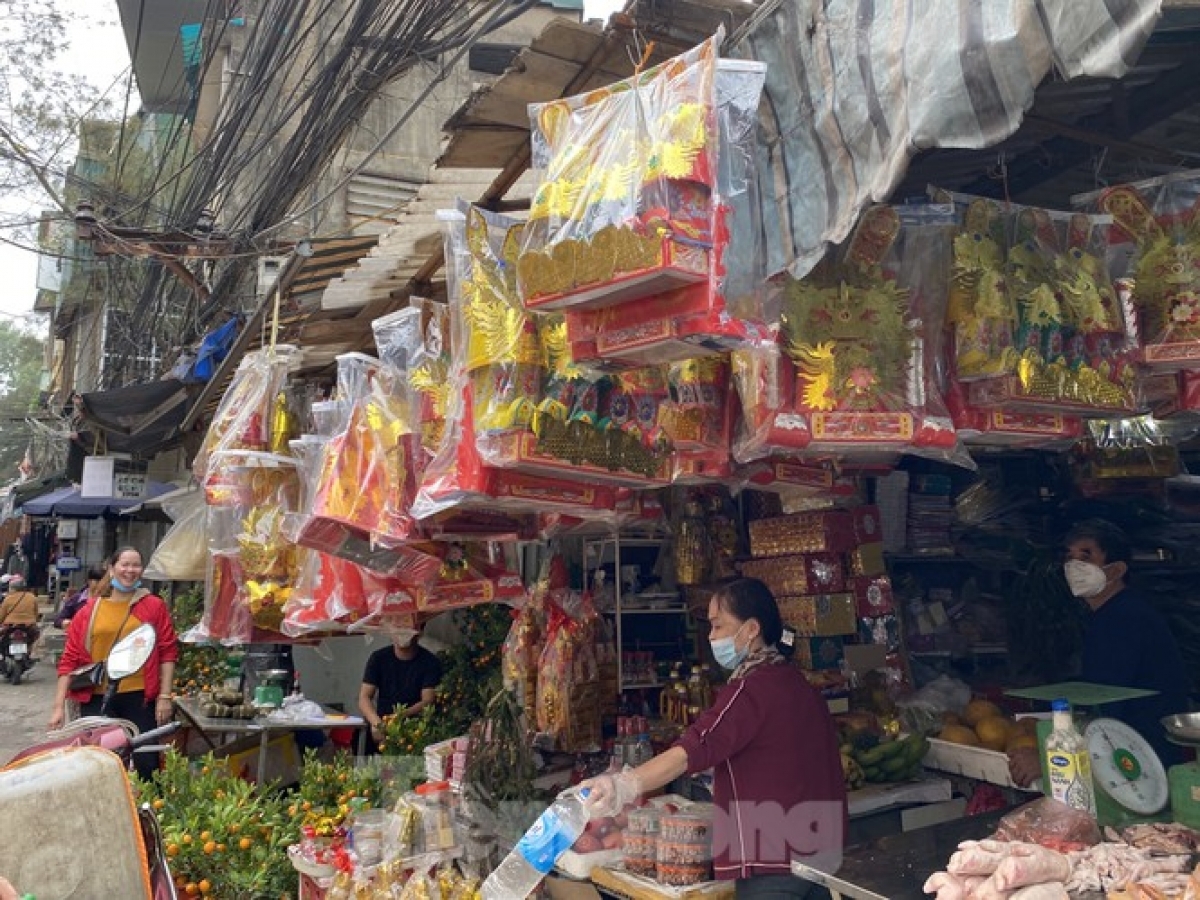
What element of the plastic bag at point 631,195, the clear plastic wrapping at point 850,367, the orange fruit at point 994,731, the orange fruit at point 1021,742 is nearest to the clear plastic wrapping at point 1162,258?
the clear plastic wrapping at point 850,367

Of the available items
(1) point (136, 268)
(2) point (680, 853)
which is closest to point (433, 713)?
(2) point (680, 853)

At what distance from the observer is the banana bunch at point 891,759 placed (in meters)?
3.52

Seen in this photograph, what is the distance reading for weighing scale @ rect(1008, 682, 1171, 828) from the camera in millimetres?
2301

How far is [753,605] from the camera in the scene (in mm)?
2891

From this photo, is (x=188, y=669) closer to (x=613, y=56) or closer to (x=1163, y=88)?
(x=613, y=56)

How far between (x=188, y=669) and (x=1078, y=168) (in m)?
7.29

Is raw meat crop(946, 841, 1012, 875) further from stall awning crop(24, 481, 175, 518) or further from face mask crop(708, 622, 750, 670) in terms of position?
stall awning crop(24, 481, 175, 518)

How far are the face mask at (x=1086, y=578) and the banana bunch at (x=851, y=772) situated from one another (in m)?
1.08

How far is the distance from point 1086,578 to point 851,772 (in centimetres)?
116

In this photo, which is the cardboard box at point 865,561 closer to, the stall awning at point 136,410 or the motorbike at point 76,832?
the motorbike at point 76,832

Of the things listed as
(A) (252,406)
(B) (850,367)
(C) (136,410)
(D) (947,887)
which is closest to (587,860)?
(D) (947,887)

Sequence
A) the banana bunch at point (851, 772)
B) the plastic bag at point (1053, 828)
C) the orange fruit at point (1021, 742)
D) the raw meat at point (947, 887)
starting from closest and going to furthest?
the raw meat at point (947, 887)
the plastic bag at point (1053, 828)
the orange fruit at point (1021, 742)
the banana bunch at point (851, 772)

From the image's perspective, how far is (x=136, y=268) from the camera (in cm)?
1336

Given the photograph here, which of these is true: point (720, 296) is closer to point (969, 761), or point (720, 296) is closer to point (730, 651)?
point (730, 651)
